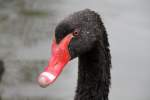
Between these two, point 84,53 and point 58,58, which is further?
point 84,53

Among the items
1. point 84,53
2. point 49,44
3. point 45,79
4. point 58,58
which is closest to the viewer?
point 45,79

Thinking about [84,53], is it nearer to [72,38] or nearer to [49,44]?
[72,38]

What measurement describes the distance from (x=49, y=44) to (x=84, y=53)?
4.71 metres

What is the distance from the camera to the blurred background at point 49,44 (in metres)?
7.91

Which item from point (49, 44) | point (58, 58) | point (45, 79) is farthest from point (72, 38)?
point (49, 44)

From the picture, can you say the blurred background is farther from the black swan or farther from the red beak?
the red beak

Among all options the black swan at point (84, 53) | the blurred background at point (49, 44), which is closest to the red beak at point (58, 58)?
the black swan at point (84, 53)

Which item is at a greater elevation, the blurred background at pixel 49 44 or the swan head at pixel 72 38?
the blurred background at pixel 49 44

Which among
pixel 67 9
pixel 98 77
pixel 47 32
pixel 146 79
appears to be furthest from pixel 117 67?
pixel 98 77

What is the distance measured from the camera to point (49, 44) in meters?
9.23

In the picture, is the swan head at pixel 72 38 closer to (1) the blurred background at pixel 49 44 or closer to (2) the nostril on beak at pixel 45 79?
(2) the nostril on beak at pixel 45 79

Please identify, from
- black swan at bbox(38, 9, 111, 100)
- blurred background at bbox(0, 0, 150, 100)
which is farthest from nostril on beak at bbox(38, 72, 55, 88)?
blurred background at bbox(0, 0, 150, 100)

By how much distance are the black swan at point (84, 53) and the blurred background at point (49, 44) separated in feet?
8.94

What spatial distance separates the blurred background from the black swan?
8.94 ft
